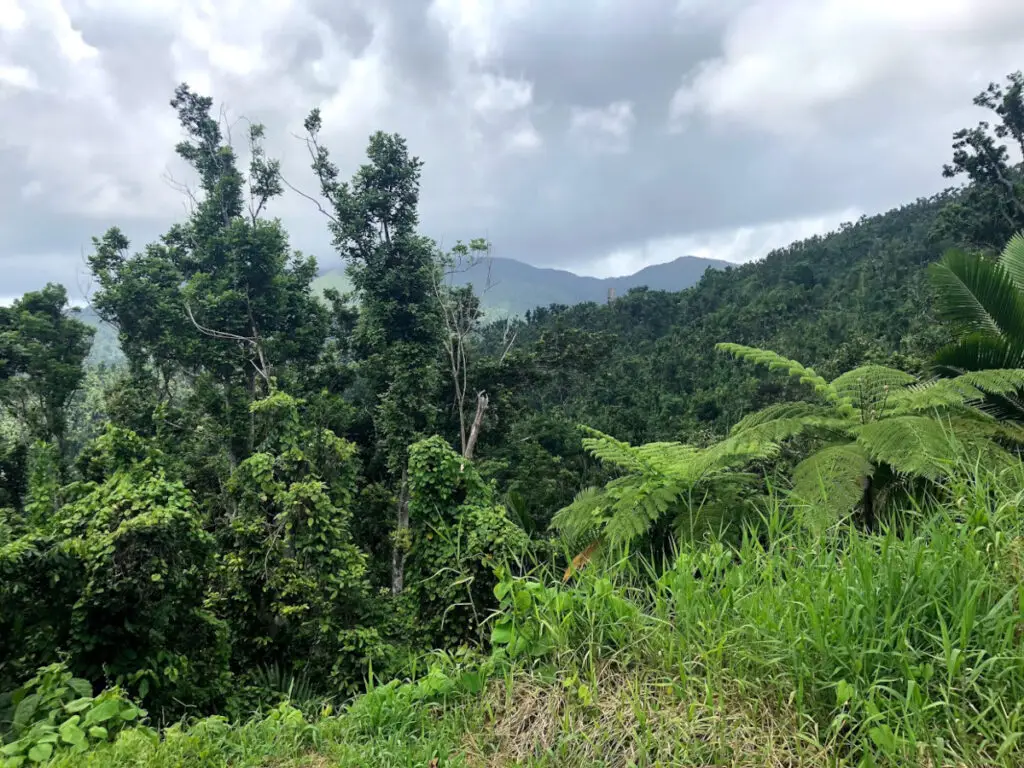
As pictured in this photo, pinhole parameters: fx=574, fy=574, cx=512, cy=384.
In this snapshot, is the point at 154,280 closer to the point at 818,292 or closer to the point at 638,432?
the point at 638,432

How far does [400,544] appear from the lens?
1090cm

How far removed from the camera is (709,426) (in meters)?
19.3

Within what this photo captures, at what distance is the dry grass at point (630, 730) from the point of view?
4.49ft

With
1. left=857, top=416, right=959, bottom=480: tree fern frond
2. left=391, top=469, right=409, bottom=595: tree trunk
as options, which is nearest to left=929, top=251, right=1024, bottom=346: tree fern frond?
left=857, top=416, right=959, bottom=480: tree fern frond

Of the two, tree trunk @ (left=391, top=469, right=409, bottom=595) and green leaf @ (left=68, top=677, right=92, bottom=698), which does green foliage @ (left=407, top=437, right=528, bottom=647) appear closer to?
green leaf @ (left=68, top=677, right=92, bottom=698)

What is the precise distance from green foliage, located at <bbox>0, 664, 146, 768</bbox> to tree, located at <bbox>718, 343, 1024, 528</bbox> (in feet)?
8.72

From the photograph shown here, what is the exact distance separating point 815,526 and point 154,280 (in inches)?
696

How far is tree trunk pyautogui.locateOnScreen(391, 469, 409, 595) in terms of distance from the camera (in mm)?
10943

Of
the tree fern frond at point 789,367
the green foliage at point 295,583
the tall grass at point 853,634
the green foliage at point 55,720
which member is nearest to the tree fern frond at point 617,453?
the tree fern frond at point 789,367

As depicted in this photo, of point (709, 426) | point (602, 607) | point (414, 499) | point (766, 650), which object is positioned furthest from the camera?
point (709, 426)

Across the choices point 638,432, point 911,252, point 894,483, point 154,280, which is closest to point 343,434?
point 154,280

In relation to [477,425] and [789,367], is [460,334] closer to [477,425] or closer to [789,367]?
[477,425]

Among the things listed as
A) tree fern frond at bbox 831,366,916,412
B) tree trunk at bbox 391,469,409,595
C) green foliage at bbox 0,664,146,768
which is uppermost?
tree fern frond at bbox 831,366,916,412

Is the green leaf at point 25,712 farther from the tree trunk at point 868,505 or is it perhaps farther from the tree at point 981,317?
the tree at point 981,317
